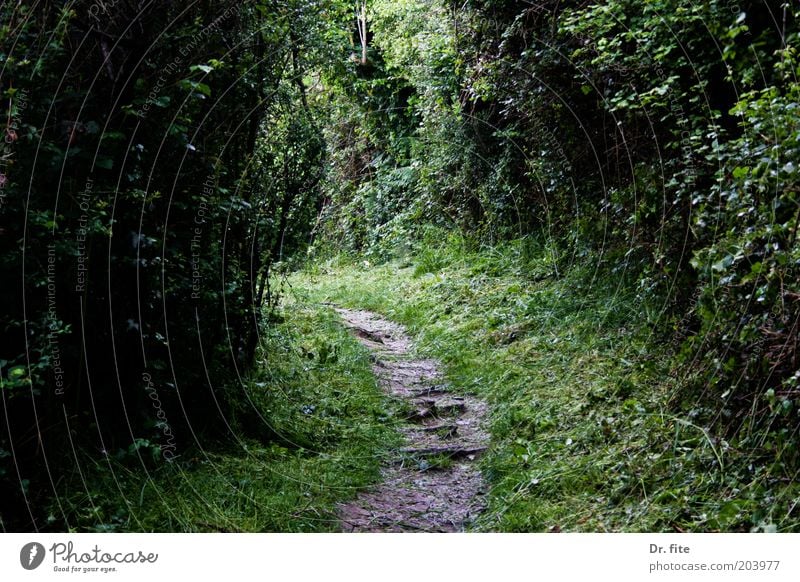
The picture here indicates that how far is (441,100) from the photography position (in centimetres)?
1508

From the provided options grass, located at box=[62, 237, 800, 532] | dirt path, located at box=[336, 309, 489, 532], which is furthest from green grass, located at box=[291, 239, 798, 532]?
dirt path, located at box=[336, 309, 489, 532]

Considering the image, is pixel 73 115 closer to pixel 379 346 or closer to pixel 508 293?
pixel 379 346

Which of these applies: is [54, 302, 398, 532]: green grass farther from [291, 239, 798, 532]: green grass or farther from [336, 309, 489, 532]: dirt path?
[291, 239, 798, 532]: green grass

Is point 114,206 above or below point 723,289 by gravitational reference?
above

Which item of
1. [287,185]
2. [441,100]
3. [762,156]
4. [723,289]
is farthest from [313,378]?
[441,100]

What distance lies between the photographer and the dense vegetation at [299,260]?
4371 millimetres

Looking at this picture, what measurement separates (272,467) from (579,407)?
2.72 m

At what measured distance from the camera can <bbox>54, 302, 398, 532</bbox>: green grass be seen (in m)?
4.63
